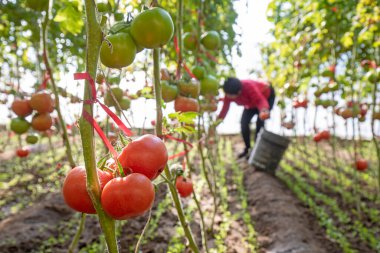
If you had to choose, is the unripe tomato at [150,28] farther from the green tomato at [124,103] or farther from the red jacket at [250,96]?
the red jacket at [250,96]

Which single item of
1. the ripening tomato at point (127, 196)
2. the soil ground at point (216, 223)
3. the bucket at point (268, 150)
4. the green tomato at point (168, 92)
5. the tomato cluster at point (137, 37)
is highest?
the tomato cluster at point (137, 37)

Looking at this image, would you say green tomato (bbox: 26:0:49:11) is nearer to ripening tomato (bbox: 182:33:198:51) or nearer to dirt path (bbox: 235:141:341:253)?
ripening tomato (bbox: 182:33:198:51)

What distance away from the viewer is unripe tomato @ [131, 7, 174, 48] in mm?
876

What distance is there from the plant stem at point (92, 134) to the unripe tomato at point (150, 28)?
0.24m

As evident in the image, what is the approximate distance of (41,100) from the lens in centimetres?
183

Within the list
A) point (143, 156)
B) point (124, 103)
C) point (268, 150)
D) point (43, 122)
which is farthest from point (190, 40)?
point (268, 150)

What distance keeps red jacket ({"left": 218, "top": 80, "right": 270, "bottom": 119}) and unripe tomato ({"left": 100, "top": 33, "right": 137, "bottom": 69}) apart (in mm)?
3639

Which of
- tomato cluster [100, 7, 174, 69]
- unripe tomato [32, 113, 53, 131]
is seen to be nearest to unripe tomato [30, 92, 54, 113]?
unripe tomato [32, 113, 53, 131]

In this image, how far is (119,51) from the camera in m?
0.87

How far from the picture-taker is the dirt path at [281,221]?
2578 mm

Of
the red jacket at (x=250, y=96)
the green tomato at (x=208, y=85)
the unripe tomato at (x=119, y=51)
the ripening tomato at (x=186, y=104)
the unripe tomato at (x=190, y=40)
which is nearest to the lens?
the unripe tomato at (x=119, y=51)

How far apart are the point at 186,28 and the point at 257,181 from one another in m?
2.47

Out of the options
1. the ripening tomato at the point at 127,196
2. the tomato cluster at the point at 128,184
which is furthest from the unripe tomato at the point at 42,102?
the ripening tomato at the point at 127,196

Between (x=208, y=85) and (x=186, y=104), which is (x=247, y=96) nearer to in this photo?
(x=208, y=85)
